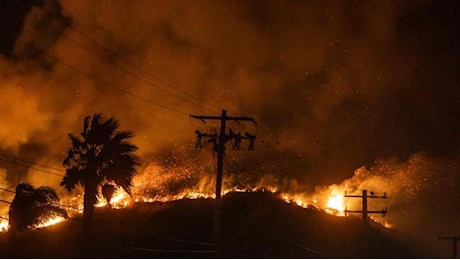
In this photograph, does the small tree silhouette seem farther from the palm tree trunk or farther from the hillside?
the hillside

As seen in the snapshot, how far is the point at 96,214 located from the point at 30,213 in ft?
99.7

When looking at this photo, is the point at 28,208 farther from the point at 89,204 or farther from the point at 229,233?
the point at 229,233

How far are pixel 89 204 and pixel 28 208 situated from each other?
431 cm

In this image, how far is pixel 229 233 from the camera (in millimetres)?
62125

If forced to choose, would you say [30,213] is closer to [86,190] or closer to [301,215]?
[86,190]

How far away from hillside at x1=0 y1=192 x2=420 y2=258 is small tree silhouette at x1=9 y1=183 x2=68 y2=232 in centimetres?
1001

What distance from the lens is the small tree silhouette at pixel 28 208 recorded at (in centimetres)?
3219

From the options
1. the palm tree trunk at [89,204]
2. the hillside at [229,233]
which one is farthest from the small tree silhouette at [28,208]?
the hillside at [229,233]

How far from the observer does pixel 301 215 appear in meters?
69.7

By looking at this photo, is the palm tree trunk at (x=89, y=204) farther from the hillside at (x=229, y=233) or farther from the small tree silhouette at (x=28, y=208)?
the hillside at (x=229, y=233)

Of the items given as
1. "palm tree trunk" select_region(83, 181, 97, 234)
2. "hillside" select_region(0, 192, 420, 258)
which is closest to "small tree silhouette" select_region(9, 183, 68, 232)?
"palm tree trunk" select_region(83, 181, 97, 234)

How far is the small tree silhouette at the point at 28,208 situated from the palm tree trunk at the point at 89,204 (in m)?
2.42

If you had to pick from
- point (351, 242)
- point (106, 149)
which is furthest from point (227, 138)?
point (351, 242)

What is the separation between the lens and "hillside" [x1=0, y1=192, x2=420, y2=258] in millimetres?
50031
